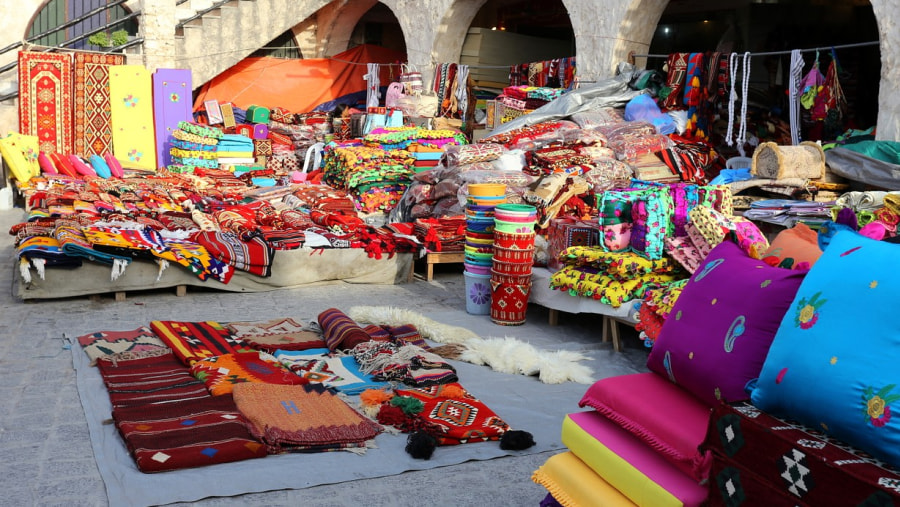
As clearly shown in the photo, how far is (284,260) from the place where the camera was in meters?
7.10

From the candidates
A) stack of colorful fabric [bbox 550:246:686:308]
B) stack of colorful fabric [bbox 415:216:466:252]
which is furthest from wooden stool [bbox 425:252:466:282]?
stack of colorful fabric [bbox 550:246:686:308]

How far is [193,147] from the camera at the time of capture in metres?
12.9

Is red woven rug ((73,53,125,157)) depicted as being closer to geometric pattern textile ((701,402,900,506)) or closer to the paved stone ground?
the paved stone ground

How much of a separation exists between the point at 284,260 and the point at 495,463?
12.6 ft

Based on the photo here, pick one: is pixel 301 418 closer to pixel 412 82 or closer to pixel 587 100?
pixel 587 100

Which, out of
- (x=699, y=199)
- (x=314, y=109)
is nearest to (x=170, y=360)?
(x=699, y=199)

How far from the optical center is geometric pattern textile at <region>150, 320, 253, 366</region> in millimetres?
4941

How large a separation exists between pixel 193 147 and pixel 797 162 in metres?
9.05

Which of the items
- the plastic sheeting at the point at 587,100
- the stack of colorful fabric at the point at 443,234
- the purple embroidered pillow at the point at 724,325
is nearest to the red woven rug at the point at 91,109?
the plastic sheeting at the point at 587,100

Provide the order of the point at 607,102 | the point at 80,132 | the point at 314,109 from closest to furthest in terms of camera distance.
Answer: the point at 607,102, the point at 80,132, the point at 314,109

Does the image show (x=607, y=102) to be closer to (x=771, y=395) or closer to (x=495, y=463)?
(x=495, y=463)

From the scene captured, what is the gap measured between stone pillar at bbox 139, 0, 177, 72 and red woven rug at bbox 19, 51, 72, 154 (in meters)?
1.99

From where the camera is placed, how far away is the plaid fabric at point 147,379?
4.21 meters

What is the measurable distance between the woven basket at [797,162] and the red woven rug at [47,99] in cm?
1094
